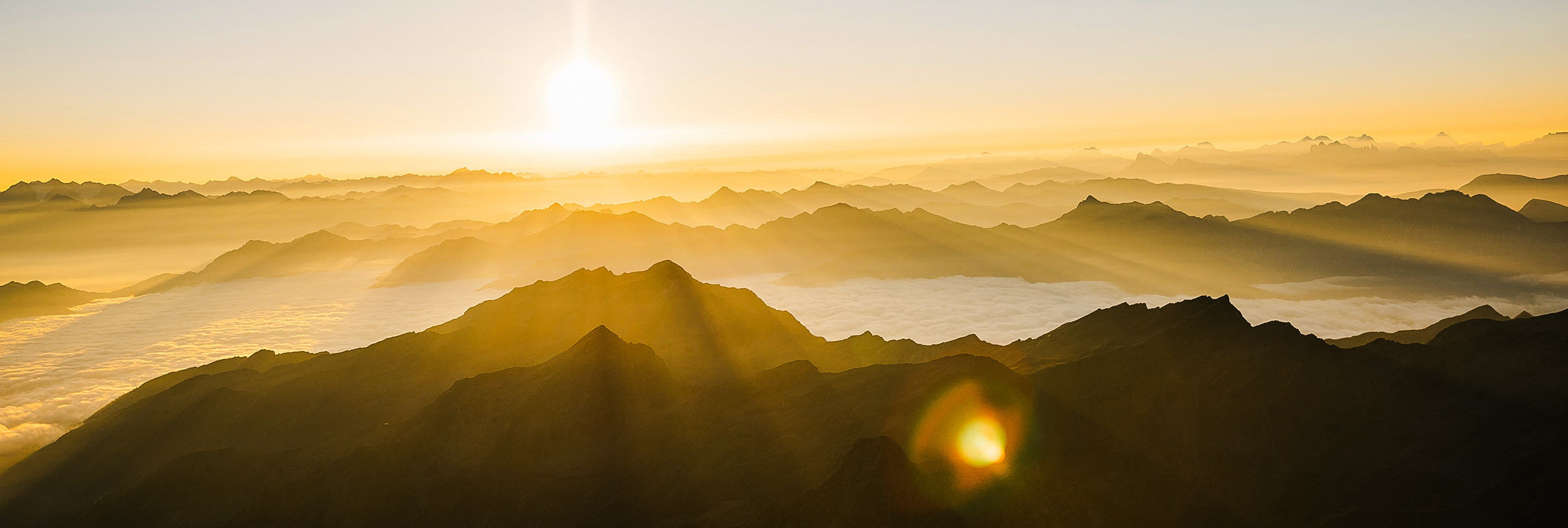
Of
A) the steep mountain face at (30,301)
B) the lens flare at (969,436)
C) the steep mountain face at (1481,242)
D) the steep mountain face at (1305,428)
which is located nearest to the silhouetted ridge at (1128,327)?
the steep mountain face at (1305,428)

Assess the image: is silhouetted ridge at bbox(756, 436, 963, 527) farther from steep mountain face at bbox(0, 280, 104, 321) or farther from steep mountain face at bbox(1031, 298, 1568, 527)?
steep mountain face at bbox(0, 280, 104, 321)

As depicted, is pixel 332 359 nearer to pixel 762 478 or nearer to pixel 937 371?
pixel 762 478

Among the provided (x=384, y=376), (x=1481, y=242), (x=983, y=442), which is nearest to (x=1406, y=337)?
(x=983, y=442)

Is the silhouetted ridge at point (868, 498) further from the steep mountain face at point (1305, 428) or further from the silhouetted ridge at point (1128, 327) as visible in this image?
the silhouetted ridge at point (1128, 327)

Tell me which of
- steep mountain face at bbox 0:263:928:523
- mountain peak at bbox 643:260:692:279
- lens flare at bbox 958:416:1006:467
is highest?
mountain peak at bbox 643:260:692:279

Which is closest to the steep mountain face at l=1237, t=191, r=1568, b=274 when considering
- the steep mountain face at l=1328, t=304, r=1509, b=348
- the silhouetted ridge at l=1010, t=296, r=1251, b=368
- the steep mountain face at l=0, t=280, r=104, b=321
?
the steep mountain face at l=1328, t=304, r=1509, b=348

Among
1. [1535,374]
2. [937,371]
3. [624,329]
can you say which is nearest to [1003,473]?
[937,371]

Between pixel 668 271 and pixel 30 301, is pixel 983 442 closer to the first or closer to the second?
pixel 668 271
